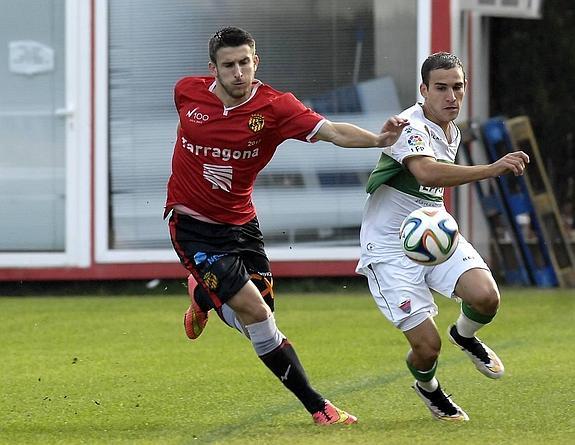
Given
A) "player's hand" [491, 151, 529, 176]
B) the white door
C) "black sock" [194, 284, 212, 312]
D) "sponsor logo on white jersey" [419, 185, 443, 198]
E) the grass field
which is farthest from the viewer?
the white door

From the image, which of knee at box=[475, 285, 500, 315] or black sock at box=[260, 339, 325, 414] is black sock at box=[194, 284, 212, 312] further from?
knee at box=[475, 285, 500, 315]

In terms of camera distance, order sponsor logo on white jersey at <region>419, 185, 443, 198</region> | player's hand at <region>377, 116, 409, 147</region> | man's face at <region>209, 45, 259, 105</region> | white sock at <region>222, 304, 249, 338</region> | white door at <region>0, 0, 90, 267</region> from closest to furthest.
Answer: player's hand at <region>377, 116, 409, 147</region> < man's face at <region>209, 45, 259, 105</region> < sponsor logo on white jersey at <region>419, 185, 443, 198</region> < white sock at <region>222, 304, 249, 338</region> < white door at <region>0, 0, 90, 267</region>

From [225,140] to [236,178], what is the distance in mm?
240

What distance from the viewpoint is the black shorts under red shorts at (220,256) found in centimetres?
698

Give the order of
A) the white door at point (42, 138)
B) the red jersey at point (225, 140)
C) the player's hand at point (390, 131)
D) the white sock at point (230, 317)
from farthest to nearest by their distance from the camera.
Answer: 1. the white door at point (42, 138)
2. the white sock at point (230, 317)
3. the red jersey at point (225, 140)
4. the player's hand at point (390, 131)

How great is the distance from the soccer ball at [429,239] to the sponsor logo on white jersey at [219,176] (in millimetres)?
950

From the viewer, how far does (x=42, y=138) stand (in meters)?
14.5

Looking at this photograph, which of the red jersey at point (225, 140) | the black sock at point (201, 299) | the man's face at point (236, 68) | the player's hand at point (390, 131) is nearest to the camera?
the player's hand at point (390, 131)

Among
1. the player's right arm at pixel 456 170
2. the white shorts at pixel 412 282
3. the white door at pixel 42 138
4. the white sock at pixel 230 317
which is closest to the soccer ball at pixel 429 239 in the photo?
the player's right arm at pixel 456 170

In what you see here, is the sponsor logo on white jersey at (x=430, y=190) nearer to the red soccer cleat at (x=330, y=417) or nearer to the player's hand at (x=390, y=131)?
the player's hand at (x=390, y=131)

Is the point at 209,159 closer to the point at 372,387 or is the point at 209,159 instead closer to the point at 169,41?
the point at 372,387

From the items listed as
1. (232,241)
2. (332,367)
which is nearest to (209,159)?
(232,241)

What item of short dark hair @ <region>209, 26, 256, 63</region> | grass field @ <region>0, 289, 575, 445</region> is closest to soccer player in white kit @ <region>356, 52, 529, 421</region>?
grass field @ <region>0, 289, 575, 445</region>

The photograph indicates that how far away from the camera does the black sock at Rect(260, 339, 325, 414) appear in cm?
693
